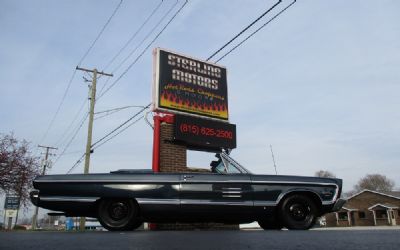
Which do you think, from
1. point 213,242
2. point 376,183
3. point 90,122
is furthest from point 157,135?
point 376,183

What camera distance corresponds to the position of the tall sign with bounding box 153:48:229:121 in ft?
44.6

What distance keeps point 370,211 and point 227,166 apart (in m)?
46.6

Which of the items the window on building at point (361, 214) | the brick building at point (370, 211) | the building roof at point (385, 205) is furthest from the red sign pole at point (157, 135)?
the window on building at point (361, 214)

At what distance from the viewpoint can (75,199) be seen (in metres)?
5.71

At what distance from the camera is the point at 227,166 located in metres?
6.62

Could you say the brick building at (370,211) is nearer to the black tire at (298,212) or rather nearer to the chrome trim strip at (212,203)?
the black tire at (298,212)

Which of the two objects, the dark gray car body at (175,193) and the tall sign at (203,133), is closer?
the dark gray car body at (175,193)

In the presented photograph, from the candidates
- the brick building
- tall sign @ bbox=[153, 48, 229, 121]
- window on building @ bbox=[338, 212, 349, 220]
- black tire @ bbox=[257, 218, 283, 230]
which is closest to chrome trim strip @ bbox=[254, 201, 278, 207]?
black tire @ bbox=[257, 218, 283, 230]

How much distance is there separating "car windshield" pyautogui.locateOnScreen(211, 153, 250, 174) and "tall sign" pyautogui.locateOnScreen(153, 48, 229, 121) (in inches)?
258

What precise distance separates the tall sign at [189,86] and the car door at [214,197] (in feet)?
24.3

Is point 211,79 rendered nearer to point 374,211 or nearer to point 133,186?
point 133,186

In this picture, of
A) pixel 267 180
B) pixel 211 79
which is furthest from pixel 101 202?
pixel 211 79

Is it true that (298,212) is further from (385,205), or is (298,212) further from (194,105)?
(385,205)

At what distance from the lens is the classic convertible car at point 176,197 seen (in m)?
5.74
